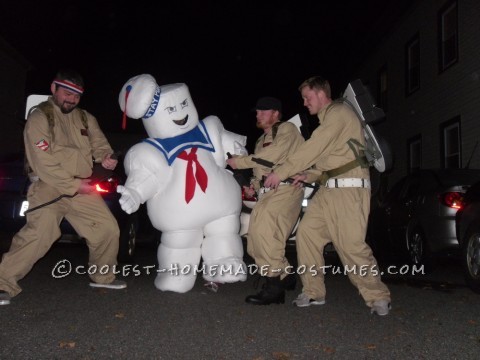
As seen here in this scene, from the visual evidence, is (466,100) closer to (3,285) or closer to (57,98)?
(57,98)

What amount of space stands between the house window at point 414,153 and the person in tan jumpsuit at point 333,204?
35.3ft

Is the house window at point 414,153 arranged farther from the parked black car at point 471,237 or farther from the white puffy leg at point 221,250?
the white puffy leg at point 221,250

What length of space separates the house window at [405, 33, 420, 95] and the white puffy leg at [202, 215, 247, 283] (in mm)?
11006

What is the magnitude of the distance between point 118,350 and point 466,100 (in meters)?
10.6

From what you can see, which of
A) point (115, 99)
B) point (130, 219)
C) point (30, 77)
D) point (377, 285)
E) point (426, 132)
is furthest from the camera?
point (115, 99)

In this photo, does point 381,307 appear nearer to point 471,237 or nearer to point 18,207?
point 471,237

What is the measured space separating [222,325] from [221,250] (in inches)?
50.8

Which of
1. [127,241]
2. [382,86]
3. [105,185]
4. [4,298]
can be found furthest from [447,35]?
[4,298]

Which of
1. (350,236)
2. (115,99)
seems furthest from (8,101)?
(350,236)

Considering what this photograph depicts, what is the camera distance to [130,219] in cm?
827

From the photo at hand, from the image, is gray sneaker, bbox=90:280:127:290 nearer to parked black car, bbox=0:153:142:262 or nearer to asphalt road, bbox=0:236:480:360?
asphalt road, bbox=0:236:480:360

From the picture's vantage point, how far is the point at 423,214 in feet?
24.8

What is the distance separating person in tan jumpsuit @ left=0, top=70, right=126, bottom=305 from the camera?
4.98 metres

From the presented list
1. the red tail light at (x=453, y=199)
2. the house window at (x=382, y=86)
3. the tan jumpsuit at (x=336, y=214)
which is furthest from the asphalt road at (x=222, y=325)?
the house window at (x=382, y=86)
